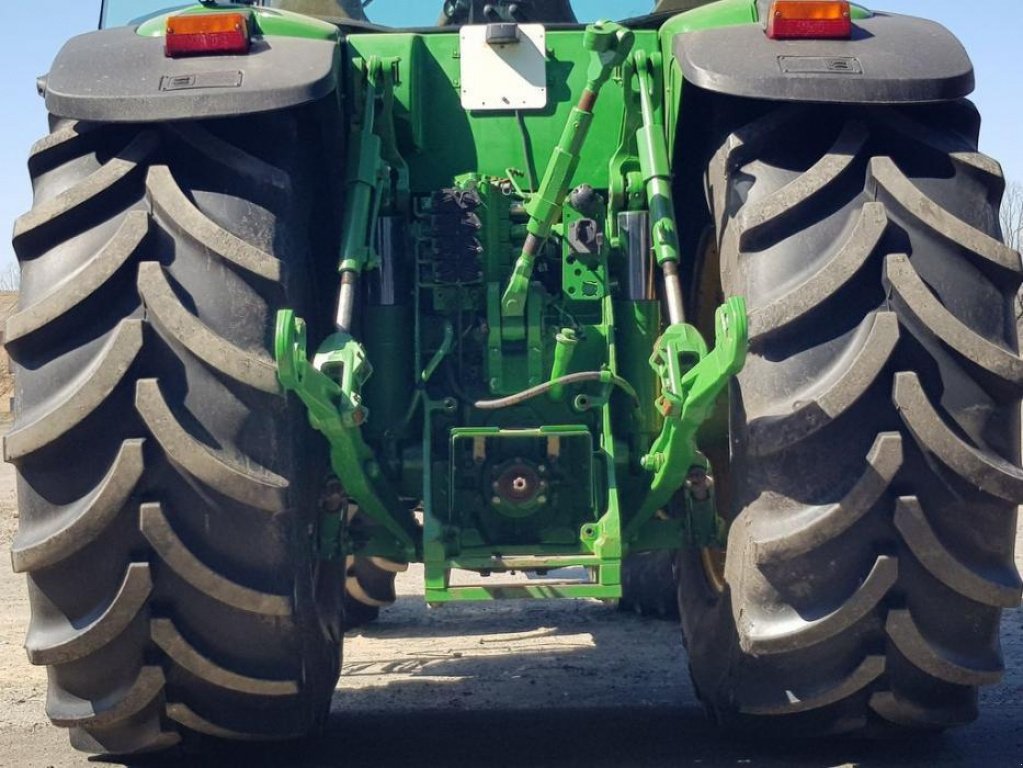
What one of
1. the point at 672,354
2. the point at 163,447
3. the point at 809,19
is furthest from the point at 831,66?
the point at 163,447

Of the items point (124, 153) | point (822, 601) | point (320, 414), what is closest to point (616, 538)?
point (822, 601)

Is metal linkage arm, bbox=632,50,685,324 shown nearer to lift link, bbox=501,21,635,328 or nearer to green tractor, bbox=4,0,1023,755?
green tractor, bbox=4,0,1023,755

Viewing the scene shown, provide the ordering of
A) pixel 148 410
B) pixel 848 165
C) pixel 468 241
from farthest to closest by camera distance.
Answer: pixel 468 241
pixel 848 165
pixel 148 410

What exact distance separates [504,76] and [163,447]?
5.24ft

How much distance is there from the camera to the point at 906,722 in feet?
12.7

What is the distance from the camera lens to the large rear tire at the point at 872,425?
11.7ft

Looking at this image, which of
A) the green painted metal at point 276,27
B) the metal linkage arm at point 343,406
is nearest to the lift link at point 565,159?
the metal linkage arm at point 343,406

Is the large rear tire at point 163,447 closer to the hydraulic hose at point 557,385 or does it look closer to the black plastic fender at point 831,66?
the hydraulic hose at point 557,385

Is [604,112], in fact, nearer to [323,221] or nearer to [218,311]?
[323,221]

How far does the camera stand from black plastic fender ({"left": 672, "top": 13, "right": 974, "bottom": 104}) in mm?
3699

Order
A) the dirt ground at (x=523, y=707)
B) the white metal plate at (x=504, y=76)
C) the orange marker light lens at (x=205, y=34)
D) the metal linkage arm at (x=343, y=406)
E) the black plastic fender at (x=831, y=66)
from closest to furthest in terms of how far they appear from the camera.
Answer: the metal linkage arm at (x=343, y=406), the black plastic fender at (x=831, y=66), the orange marker light lens at (x=205, y=34), the dirt ground at (x=523, y=707), the white metal plate at (x=504, y=76)

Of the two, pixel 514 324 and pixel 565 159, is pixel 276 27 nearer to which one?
pixel 565 159

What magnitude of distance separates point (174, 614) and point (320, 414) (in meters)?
0.60

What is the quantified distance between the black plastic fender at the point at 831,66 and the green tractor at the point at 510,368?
0.04ft
